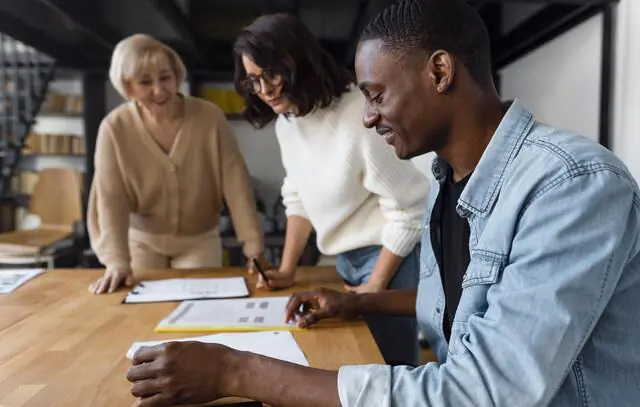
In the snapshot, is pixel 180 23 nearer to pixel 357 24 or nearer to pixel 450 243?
pixel 357 24

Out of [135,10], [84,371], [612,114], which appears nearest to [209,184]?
[84,371]

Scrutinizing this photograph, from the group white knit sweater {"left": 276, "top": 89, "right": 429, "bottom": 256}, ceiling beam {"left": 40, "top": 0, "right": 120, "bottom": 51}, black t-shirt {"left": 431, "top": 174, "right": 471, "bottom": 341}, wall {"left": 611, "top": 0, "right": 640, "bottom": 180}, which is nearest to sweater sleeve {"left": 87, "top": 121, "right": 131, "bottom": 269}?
white knit sweater {"left": 276, "top": 89, "right": 429, "bottom": 256}

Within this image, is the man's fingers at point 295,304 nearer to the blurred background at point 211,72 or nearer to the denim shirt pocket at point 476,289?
the denim shirt pocket at point 476,289

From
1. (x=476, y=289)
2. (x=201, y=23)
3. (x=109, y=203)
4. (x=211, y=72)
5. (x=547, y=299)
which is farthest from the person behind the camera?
(x=211, y=72)

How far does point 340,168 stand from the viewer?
1.42 m

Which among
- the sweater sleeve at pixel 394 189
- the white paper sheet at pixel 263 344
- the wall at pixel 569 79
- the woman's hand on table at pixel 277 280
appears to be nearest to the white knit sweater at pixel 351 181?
the sweater sleeve at pixel 394 189

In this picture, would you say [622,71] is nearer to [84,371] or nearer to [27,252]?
[84,371]

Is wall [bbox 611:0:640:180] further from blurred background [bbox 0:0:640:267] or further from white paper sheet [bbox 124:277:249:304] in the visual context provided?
white paper sheet [bbox 124:277:249:304]

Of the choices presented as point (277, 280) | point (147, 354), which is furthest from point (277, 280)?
point (147, 354)

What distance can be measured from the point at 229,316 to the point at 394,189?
19.5 inches

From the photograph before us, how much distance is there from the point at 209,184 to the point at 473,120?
132 cm

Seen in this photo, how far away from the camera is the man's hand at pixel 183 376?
2.50 ft

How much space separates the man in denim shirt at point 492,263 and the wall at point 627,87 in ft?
5.68

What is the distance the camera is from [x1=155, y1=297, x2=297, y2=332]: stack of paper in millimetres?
1128
